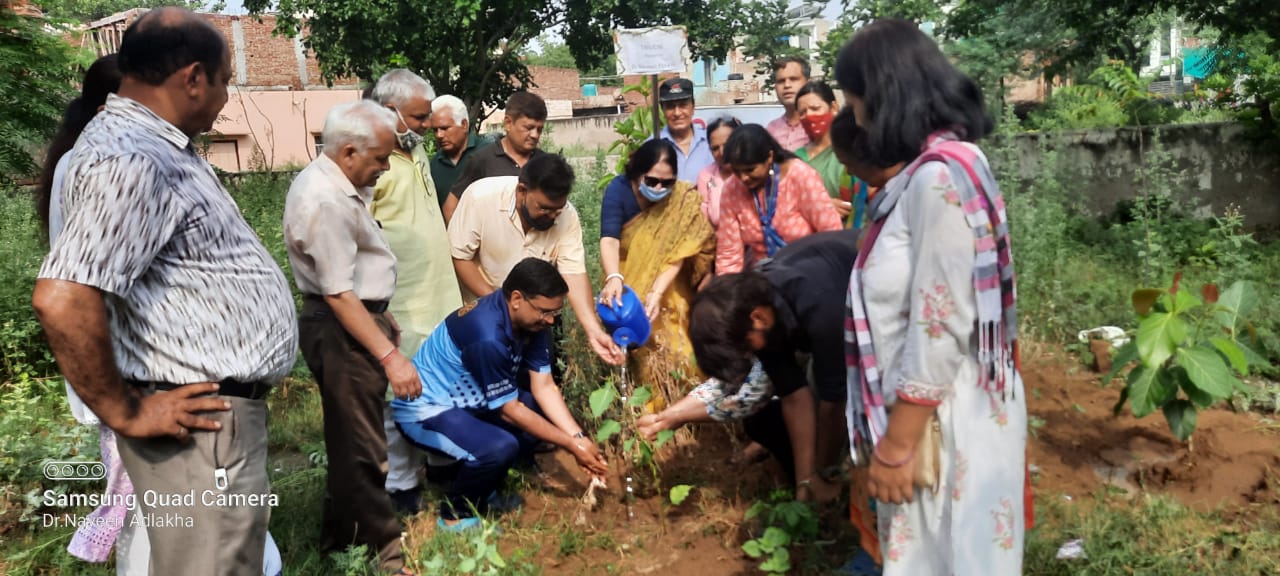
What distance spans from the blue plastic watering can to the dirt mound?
163cm

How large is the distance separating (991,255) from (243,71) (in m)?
26.2

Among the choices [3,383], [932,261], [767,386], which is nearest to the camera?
[932,261]

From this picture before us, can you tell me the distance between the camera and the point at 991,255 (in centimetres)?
187

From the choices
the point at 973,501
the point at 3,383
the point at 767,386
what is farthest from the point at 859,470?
the point at 3,383

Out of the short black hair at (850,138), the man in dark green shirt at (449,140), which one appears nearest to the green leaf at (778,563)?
the short black hair at (850,138)

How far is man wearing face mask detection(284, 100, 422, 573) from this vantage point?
2928 mm

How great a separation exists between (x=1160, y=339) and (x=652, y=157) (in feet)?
6.84

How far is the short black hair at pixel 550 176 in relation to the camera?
3.71m

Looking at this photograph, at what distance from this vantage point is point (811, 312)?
2896 millimetres

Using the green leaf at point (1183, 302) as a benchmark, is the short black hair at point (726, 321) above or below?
above

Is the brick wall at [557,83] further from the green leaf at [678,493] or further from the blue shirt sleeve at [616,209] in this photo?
the green leaf at [678,493]

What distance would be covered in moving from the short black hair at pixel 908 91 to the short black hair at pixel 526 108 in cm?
268

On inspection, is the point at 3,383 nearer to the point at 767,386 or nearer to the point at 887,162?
the point at 767,386

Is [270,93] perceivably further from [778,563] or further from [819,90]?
[778,563]
